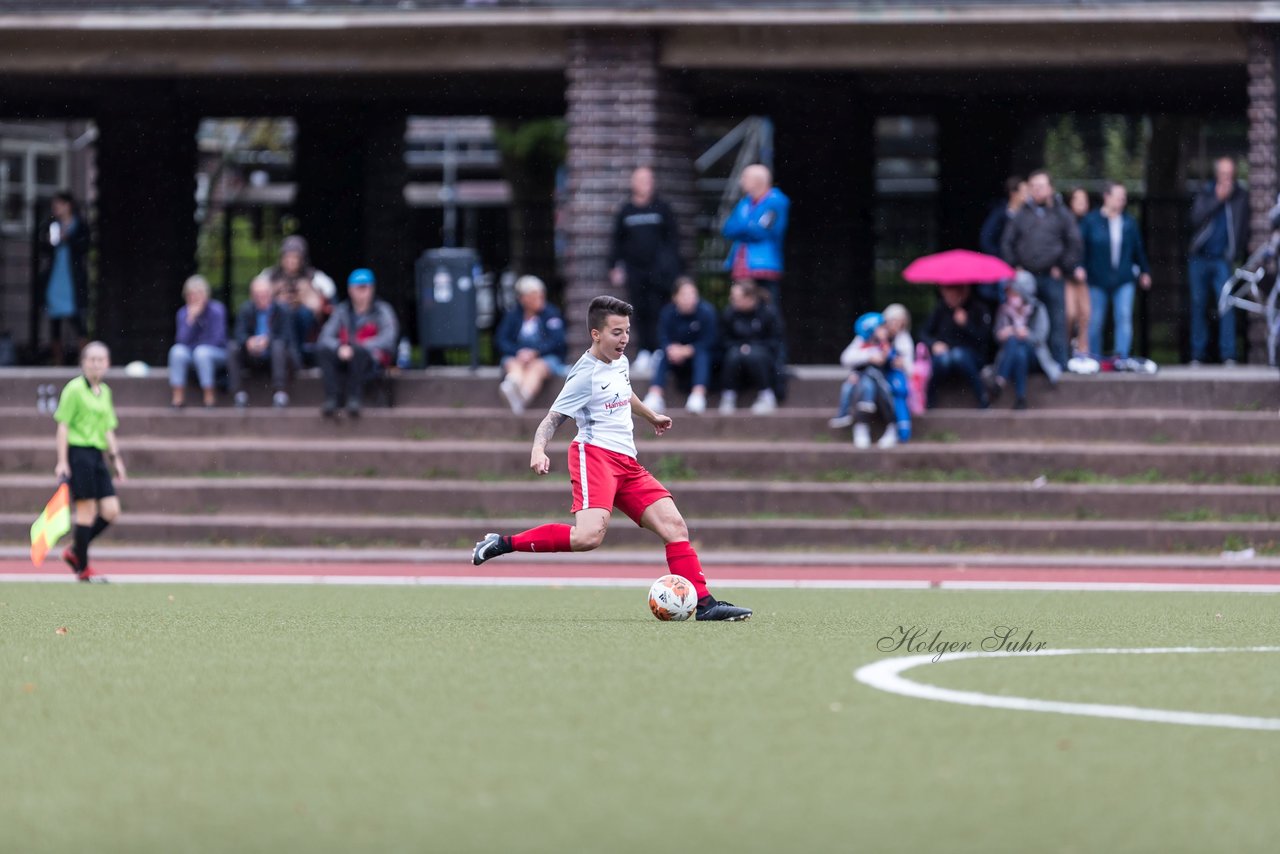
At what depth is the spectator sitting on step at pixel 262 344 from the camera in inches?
821

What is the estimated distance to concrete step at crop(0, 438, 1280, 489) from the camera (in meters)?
19.2

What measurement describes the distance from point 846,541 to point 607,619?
687 cm

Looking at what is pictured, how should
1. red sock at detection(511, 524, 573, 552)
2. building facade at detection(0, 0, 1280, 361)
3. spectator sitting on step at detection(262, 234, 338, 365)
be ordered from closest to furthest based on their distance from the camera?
red sock at detection(511, 524, 573, 552)
spectator sitting on step at detection(262, 234, 338, 365)
building facade at detection(0, 0, 1280, 361)

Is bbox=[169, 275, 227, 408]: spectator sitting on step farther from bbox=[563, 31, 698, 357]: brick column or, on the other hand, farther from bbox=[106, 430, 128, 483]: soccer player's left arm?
bbox=[106, 430, 128, 483]: soccer player's left arm

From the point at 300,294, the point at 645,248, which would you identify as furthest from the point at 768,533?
the point at 300,294

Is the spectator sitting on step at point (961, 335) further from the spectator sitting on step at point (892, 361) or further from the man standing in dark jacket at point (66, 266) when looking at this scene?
the man standing in dark jacket at point (66, 266)

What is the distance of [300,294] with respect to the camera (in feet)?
68.7

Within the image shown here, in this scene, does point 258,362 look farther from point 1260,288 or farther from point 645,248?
point 1260,288

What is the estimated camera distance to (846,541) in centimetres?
1872

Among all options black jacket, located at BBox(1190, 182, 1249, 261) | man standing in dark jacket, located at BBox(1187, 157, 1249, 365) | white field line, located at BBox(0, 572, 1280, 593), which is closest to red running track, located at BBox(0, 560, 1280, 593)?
white field line, located at BBox(0, 572, 1280, 593)

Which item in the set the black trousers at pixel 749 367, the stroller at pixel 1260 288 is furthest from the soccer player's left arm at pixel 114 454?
the stroller at pixel 1260 288

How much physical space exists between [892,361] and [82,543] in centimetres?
719

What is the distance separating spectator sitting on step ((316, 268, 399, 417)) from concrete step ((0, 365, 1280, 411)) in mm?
580

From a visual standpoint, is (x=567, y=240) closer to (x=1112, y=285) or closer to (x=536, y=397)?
(x=536, y=397)
